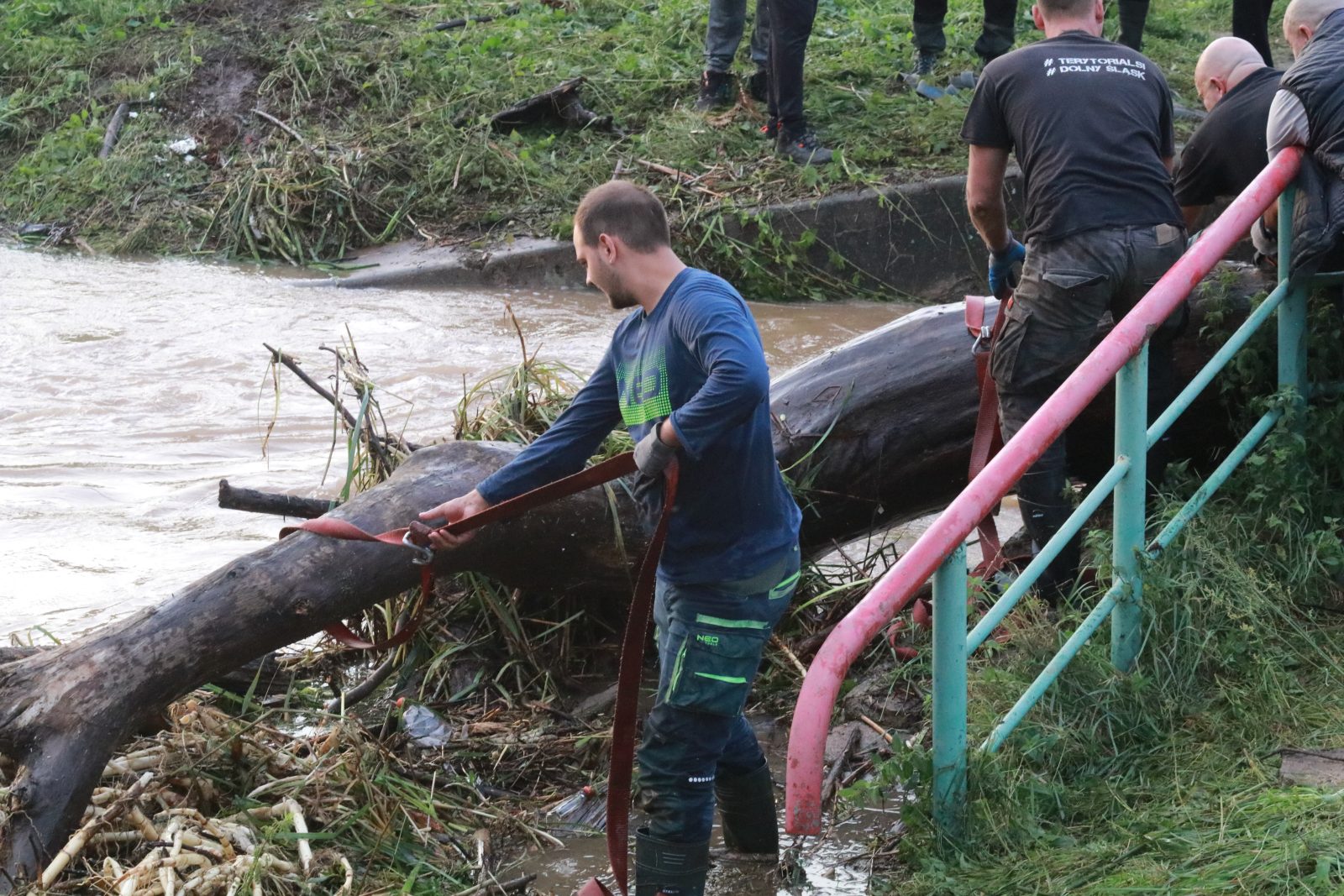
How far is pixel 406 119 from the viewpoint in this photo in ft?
37.8

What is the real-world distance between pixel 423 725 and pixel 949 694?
6.43ft

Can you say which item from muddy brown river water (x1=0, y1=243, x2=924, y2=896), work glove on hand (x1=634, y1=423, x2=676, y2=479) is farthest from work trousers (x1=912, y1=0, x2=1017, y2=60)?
work glove on hand (x1=634, y1=423, x2=676, y2=479)

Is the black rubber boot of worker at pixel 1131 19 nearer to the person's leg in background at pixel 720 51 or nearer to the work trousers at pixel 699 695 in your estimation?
the person's leg in background at pixel 720 51

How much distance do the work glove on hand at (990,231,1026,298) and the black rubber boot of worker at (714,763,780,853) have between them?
1863mm

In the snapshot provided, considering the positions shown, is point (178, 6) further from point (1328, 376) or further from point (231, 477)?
point (1328, 376)

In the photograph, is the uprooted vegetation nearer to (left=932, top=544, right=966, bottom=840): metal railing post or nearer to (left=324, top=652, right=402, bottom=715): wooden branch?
(left=324, top=652, right=402, bottom=715): wooden branch

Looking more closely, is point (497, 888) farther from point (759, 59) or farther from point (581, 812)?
point (759, 59)

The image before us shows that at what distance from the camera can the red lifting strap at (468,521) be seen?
3.22 metres

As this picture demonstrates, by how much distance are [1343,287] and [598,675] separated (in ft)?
8.37

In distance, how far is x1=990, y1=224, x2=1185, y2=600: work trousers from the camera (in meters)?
4.18

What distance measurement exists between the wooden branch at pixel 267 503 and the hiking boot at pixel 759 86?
7.42m

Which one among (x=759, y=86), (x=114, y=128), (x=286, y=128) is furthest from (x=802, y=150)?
(x=114, y=128)

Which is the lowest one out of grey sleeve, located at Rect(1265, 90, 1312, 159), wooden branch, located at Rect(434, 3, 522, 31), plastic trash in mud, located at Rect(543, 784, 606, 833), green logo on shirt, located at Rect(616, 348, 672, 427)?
plastic trash in mud, located at Rect(543, 784, 606, 833)

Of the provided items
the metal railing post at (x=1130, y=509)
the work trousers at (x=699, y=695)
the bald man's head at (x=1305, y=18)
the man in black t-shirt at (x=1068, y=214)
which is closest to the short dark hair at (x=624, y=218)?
the work trousers at (x=699, y=695)
